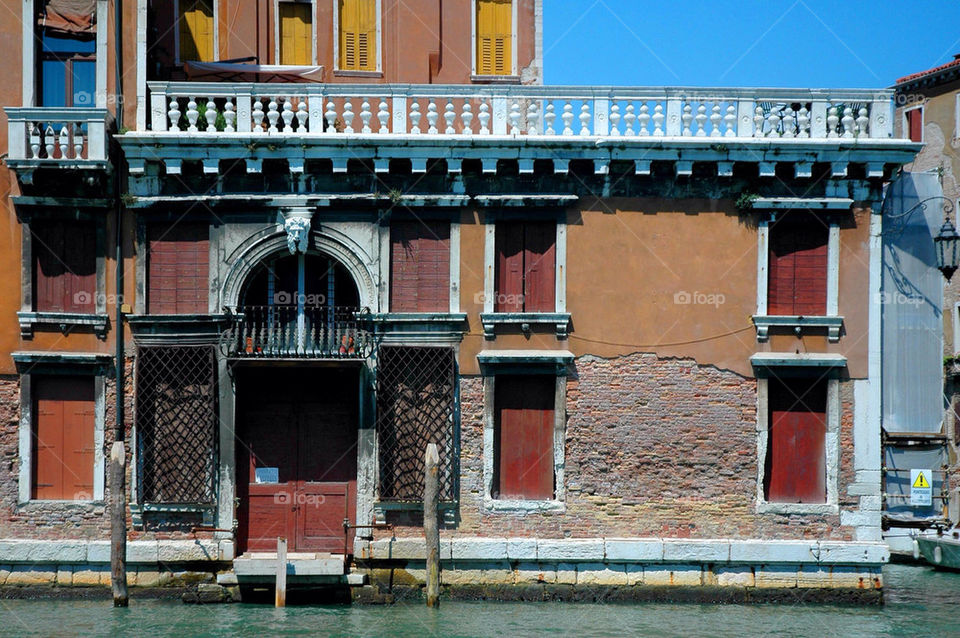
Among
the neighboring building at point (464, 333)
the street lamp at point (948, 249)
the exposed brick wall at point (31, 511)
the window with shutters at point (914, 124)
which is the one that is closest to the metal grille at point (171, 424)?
the neighboring building at point (464, 333)

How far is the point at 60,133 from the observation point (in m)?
13.8

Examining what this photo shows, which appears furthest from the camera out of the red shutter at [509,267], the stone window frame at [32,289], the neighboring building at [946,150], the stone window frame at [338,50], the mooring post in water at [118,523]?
the neighboring building at [946,150]

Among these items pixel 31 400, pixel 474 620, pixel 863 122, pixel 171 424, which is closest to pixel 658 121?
pixel 863 122

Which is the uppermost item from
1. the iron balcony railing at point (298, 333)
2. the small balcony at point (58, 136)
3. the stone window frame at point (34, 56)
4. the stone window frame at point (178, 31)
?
the stone window frame at point (178, 31)

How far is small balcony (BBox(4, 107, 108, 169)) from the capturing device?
1362 cm

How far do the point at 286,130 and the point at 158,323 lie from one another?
9.34ft

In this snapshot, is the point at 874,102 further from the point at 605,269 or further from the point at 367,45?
the point at 367,45

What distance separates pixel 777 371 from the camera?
14094 mm

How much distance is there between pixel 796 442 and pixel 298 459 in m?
6.25

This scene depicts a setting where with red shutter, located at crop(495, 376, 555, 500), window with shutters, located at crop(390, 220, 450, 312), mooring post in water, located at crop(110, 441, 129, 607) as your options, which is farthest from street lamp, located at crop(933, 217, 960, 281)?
mooring post in water, located at crop(110, 441, 129, 607)

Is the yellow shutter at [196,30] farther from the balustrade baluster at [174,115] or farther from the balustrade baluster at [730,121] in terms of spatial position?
the balustrade baluster at [730,121]

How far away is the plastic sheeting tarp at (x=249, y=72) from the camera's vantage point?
1519cm

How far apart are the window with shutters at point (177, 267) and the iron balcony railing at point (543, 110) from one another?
1.25 metres

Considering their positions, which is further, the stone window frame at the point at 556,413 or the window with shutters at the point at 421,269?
the window with shutters at the point at 421,269
